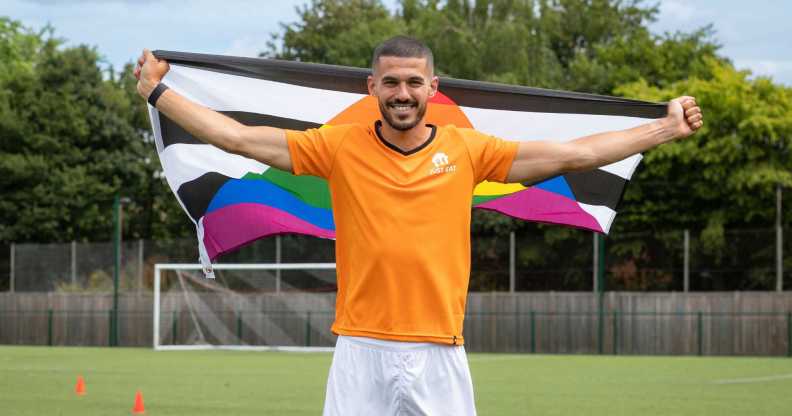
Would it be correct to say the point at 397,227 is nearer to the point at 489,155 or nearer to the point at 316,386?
the point at 489,155

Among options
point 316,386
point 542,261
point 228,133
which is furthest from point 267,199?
point 542,261

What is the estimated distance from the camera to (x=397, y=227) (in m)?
4.56

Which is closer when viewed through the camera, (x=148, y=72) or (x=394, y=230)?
(x=394, y=230)

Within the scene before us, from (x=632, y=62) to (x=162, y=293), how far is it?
22.6 metres

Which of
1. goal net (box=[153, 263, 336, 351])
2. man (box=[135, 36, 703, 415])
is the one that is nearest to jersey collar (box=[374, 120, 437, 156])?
man (box=[135, 36, 703, 415])

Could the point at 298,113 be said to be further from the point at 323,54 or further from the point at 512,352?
the point at 323,54

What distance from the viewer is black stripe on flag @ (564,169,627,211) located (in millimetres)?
7090

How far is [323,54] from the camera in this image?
59.5 metres

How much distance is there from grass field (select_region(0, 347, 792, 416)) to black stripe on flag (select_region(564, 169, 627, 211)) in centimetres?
651

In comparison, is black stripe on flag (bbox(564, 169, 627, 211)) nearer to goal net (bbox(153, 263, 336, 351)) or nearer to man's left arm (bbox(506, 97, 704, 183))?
man's left arm (bbox(506, 97, 704, 183))

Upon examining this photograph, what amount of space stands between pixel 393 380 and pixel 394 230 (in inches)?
19.9

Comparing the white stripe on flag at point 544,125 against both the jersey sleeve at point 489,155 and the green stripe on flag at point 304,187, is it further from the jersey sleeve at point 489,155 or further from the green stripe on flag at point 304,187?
the jersey sleeve at point 489,155

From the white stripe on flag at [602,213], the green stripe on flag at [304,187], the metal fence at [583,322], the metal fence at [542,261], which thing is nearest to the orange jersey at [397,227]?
the white stripe on flag at [602,213]

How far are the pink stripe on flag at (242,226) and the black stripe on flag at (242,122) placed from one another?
16.9 inches
